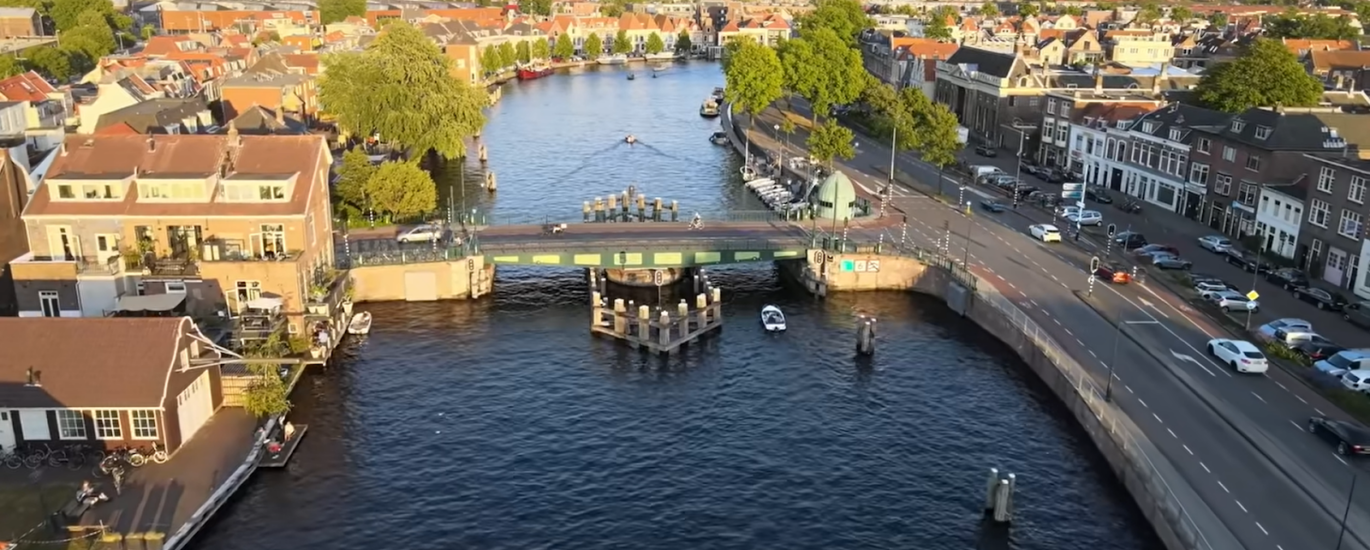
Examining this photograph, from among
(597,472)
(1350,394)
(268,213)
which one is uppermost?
(268,213)

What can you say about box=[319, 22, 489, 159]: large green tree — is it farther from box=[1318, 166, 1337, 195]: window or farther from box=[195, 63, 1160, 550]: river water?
box=[1318, 166, 1337, 195]: window

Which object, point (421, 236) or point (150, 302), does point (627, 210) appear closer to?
point (421, 236)

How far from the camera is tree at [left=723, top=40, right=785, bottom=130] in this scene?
13900 cm

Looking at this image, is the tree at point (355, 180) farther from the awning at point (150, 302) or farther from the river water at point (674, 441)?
the awning at point (150, 302)

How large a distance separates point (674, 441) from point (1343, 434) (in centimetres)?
3149

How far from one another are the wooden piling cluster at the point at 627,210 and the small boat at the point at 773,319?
20048 mm

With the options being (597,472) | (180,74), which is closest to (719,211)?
(597,472)

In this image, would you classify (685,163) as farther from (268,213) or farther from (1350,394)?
(1350,394)

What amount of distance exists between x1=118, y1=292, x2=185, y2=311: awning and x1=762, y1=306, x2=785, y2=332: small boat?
3653 cm

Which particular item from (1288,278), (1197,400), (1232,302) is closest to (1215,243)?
(1288,278)

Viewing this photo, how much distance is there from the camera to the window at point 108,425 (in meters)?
46.0

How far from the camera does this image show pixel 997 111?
121562 millimetres

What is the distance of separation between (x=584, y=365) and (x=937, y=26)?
518 feet

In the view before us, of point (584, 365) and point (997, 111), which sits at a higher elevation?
point (997, 111)
